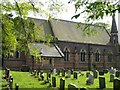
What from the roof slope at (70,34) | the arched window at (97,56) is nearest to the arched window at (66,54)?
the roof slope at (70,34)

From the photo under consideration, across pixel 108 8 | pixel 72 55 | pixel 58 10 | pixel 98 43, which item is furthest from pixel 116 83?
pixel 98 43

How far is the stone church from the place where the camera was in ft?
125

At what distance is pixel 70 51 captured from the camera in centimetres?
4422

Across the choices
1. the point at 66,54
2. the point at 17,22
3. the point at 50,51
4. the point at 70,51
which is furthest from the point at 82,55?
the point at 17,22

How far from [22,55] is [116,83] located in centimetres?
2768

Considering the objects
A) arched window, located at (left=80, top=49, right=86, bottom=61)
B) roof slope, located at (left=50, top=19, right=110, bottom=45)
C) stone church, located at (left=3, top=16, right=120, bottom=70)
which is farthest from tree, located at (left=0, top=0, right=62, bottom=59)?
arched window, located at (left=80, top=49, right=86, bottom=61)

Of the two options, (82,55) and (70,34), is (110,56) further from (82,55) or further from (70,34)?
(70,34)

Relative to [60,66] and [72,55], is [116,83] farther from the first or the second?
Answer: [72,55]

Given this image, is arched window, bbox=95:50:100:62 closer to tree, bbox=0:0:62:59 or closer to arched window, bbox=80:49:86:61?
arched window, bbox=80:49:86:61

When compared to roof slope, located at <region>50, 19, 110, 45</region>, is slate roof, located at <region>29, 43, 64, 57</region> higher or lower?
lower

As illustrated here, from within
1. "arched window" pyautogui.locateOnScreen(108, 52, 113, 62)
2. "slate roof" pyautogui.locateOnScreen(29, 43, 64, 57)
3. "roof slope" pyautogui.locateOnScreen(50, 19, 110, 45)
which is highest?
"roof slope" pyautogui.locateOnScreen(50, 19, 110, 45)

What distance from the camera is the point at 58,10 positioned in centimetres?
1719

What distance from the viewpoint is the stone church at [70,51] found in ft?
125

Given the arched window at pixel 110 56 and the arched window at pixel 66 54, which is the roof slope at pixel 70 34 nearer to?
the arched window at pixel 66 54
